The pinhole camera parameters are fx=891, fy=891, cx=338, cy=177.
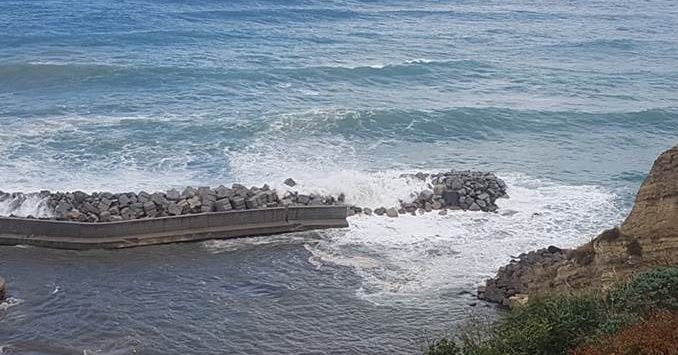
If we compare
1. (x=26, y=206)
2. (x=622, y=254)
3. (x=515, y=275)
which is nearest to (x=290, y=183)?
(x=26, y=206)

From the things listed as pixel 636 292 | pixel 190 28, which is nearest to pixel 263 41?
pixel 190 28

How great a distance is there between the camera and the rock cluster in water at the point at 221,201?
75.9 feet

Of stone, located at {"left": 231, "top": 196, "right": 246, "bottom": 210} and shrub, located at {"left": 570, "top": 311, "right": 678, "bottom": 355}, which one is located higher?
shrub, located at {"left": 570, "top": 311, "right": 678, "bottom": 355}

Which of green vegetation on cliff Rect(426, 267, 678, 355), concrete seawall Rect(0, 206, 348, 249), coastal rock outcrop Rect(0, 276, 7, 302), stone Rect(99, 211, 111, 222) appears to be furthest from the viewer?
stone Rect(99, 211, 111, 222)

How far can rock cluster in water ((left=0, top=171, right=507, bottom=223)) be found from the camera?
75.9 ft

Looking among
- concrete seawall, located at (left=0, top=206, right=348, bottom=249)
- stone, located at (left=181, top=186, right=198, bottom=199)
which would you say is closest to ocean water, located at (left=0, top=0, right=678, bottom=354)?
concrete seawall, located at (left=0, top=206, right=348, bottom=249)

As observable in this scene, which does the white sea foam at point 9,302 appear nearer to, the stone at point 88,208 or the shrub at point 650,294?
the stone at point 88,208

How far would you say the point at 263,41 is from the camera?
56.0 metres

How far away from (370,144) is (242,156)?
5.16 metres

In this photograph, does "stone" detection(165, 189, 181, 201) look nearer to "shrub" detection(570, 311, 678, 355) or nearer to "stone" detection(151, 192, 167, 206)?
"stone" detection(151, 192, 167, 206)

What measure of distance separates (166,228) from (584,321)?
1262 cm

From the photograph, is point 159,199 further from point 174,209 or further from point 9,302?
point 9,302

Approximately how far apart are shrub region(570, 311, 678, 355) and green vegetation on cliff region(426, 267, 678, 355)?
3cm

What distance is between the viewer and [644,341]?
34.6 ft
